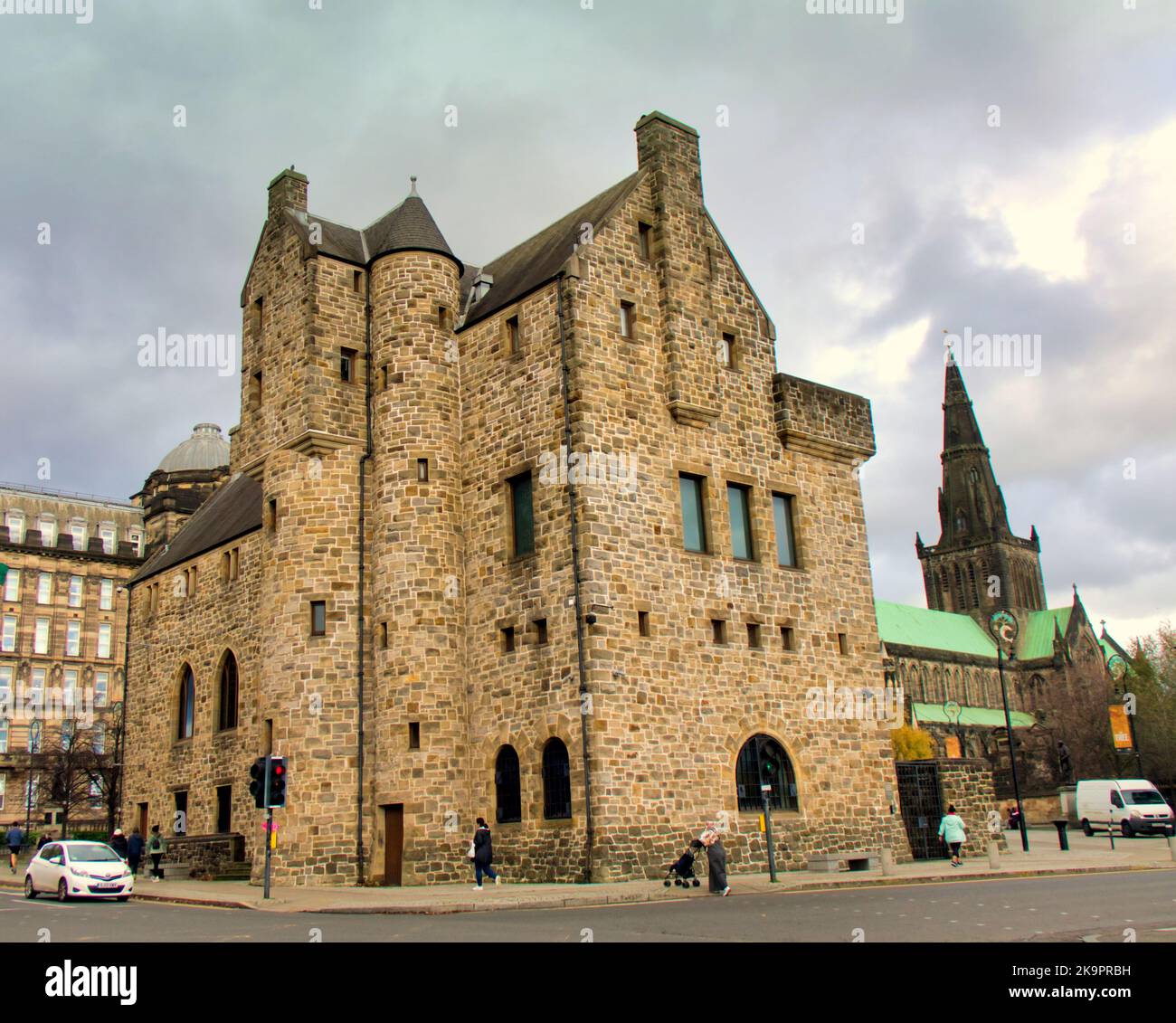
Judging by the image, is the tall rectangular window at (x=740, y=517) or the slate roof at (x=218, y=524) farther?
the slate roof at (x=218, y=524)

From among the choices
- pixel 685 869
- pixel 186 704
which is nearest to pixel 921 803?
pixel 685 869

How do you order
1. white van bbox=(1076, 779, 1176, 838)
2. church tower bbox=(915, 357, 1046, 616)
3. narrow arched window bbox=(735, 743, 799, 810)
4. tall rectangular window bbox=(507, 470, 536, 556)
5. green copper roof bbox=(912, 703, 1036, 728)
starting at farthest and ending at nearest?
church tower bbox=(915, 357, 1046, 616)
green copper roof bbox=(912, 703, 1036, 728)
white van bbox=(1076, 779, 1176, 838)
tall rectangular window bbox=(507, 470, 536, 556)
narrow arched window bbox=(735, 743, 799, 810)

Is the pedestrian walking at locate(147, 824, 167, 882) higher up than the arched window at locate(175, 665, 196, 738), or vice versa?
the arched window at locate(175, 665, 196, 738)

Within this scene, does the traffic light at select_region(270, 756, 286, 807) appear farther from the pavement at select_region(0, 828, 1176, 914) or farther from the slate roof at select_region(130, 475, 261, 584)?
the slate roof at select_region(130, 475, 261, 584)

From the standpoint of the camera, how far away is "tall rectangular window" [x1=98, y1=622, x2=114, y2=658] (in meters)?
87.1

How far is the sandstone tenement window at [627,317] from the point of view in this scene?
29125 mm

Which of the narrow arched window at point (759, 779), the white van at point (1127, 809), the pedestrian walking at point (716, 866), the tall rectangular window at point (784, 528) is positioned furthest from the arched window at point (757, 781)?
the white van at point (1127, 809)

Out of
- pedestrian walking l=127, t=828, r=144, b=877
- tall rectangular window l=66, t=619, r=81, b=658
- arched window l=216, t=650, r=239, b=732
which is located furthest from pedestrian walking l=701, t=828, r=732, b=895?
tall rectangular window l=66, t=619, r=81, b=658

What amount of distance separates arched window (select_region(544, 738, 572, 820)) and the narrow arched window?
190 inches

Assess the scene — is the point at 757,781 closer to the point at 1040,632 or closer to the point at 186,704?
the point at 186,704

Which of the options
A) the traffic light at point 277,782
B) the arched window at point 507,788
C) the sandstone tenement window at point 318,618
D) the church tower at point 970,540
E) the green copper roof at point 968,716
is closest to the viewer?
the traffic light at point 277,782

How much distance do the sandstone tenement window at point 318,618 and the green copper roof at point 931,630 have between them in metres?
84.4

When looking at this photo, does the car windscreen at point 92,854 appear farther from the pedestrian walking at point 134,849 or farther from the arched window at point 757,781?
the arched window at point 757,781

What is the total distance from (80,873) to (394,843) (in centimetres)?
713
